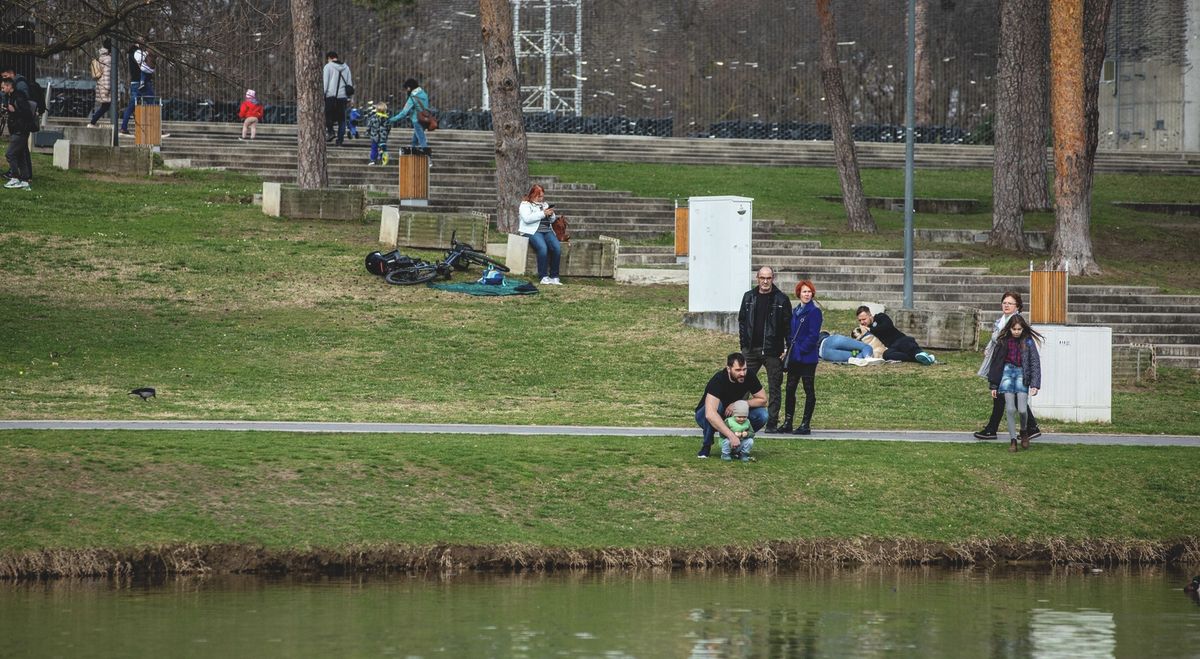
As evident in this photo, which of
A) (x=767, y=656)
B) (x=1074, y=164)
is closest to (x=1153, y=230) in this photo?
(x=1074, y=164)

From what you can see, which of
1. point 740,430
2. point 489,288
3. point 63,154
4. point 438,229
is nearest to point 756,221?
point 438,229

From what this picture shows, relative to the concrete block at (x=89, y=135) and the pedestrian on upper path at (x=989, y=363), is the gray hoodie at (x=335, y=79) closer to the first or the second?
the concrete block at (x=89, y=135)

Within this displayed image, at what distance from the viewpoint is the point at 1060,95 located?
30047mm

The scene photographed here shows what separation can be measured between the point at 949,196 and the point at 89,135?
2068 centimetres

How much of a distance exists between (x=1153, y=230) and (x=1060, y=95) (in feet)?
33.3

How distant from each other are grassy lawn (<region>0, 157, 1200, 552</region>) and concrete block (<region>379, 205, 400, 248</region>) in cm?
73

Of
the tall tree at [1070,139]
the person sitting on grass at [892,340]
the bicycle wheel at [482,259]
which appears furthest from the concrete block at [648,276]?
the tall tree at [1070,139]

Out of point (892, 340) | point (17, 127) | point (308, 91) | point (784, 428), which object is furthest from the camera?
point (308, 91)

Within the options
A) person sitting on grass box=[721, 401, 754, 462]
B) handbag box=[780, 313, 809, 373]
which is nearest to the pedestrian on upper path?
handbag box=[780, 313, 809, 373]

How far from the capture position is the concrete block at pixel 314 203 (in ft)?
106

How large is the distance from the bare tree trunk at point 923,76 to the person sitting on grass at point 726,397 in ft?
128

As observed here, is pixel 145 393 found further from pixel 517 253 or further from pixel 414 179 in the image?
pixel 414 179

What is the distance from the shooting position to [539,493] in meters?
16.2

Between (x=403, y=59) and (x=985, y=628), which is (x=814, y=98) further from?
(x=985, y=628)
